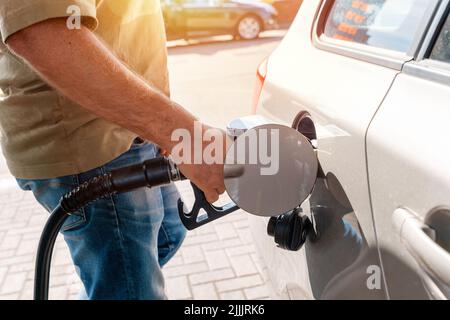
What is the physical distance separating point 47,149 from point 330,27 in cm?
105

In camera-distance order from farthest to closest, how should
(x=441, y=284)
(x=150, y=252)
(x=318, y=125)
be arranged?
1. (x=150, y=252)
2. (x=318, y=125)
3. (x=441, y=284)

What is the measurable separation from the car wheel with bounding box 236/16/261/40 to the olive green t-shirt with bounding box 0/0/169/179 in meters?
10.9

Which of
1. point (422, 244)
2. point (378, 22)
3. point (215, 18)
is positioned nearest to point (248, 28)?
point (215, 18)

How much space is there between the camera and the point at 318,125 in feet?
4.00

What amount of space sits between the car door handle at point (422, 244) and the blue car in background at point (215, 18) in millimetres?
11211

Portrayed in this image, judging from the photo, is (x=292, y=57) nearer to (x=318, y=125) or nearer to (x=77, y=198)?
(x=318, y=125)

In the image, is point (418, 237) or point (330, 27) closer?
point (418, 237)

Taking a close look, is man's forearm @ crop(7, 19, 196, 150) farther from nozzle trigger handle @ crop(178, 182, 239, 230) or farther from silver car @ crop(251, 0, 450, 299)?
silver car @ crop(251, 0, 450, 299)

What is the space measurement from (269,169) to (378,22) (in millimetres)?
728

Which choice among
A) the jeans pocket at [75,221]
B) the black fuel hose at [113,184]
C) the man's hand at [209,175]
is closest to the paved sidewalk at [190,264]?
the jeans pocket at [75,221]

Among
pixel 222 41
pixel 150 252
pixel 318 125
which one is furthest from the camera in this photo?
pixel 222 41

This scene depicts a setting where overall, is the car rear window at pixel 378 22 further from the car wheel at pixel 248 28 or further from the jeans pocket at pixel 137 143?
the car wheel at pixel 248 28

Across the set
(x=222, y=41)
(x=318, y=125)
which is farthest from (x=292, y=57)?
(x=222, y=41)

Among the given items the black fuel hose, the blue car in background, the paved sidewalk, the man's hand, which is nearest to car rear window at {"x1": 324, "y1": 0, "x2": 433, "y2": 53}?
the man's hand
